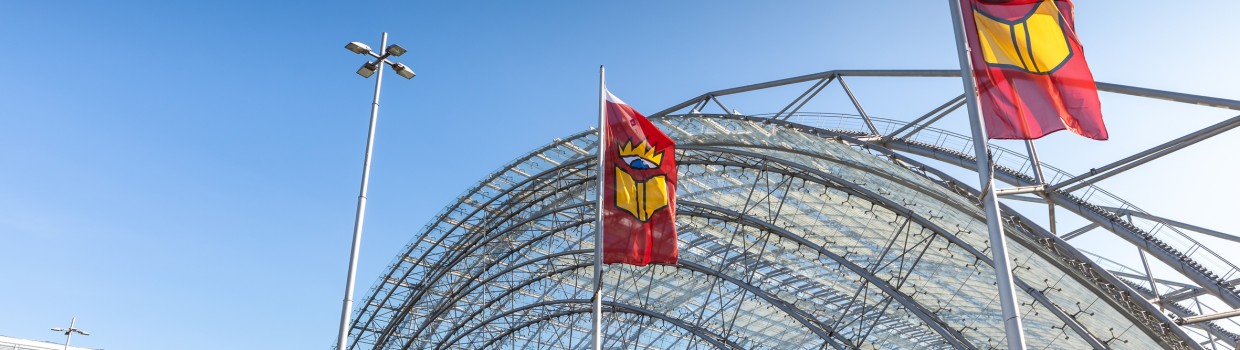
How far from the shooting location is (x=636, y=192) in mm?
20875

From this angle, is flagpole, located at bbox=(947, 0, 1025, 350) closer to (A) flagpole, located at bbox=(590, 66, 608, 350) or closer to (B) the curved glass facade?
(A) flagpole, located at bbox=(590, 66, 608, 350)

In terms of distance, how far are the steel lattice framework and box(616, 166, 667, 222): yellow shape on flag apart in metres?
8.68

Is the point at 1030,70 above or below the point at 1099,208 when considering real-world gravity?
below

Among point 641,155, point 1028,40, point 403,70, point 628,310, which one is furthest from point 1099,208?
point 628,310

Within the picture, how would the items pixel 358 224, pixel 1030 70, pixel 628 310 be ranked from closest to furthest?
pixel 1030 70, pixel 358 224, pixel 628 310

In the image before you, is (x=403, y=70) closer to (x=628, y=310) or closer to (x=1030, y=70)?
(x=1030, y=70)

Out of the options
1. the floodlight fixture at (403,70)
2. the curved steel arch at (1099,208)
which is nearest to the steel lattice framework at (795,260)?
the curved steel arch at (1099,208)

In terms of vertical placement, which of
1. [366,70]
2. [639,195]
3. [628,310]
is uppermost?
[628,310]

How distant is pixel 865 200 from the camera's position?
31.5 meters

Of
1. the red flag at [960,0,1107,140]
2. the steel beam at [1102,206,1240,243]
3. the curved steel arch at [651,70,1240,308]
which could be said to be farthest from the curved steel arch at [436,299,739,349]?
the red flag at [960,0,1107,140]

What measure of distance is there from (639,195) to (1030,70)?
9.28 metres

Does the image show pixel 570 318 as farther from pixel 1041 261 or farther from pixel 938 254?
pixel 1041 261

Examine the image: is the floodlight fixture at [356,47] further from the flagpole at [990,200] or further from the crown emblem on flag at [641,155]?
the flagpole at [990,200]

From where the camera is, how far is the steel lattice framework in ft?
84.7
